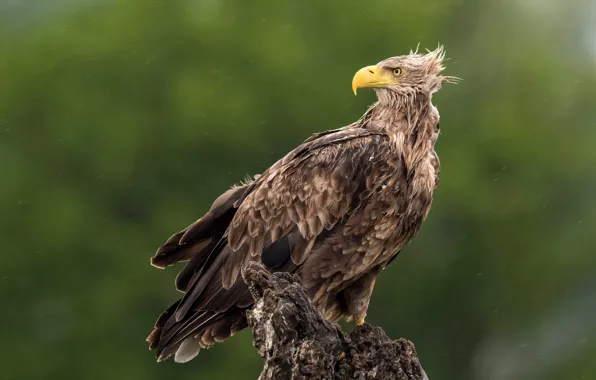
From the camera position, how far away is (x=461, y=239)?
63.1ft

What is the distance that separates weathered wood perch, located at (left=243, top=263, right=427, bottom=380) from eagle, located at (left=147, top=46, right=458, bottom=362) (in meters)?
1.44

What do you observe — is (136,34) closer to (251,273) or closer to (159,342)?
(159,342)

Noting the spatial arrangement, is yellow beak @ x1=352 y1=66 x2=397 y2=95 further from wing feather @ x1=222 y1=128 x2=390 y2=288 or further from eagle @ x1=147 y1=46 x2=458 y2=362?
wing feather @ x1=222 y1=128 x2=390 y2=288

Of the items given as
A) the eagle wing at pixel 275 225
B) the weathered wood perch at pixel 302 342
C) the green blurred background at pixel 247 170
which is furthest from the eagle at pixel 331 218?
the green blurred background at pixel 247 170

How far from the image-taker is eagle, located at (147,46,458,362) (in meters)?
7.92

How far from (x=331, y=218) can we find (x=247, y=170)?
32.8 ft

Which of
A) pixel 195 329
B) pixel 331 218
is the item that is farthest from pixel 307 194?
pixel 195 329

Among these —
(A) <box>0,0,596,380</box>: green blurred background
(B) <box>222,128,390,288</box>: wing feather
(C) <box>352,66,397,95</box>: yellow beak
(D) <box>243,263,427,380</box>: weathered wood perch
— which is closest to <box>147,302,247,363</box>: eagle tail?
(B) <box>222,128,390,288</box>: wing feather

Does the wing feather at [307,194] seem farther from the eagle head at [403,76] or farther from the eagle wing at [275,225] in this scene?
the eagle head at [403,76]

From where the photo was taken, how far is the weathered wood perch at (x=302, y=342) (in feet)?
20.3

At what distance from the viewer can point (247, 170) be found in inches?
707

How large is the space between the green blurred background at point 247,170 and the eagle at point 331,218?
889 centimetres

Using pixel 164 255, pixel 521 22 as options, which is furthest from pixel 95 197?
pixel 164 255

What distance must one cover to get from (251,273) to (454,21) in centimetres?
1514
